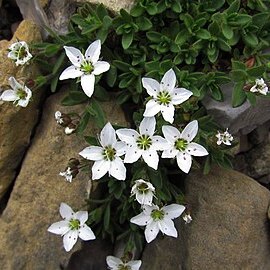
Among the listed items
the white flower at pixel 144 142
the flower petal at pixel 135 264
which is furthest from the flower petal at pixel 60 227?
the white flower at pixel 144 142

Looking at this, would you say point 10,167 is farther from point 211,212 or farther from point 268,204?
point 268,204

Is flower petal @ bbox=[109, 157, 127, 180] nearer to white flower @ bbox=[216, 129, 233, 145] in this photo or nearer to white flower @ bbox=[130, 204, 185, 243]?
white flower @ bbox=[130, 204, 185, 243]

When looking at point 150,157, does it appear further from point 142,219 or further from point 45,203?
point 45,203

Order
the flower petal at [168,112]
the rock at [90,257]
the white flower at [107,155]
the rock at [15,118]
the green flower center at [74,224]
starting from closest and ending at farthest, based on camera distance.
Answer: the flower petal at [168,112] → the white flower at [107,155] → the green flower center at [74,224] → the rock at [15,118] → the rock at [90,257]

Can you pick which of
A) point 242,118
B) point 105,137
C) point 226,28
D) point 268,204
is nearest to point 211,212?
point 268,204

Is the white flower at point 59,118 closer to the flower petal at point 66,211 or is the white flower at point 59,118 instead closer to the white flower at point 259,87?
the flower petal at point 66,211

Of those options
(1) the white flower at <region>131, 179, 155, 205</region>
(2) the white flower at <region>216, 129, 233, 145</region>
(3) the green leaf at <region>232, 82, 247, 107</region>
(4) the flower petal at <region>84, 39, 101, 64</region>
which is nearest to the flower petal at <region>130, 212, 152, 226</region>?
(1) the white flower at <region>131, 179, 155, 205</region>

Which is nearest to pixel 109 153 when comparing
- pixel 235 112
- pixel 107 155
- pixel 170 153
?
pixel 107 155
